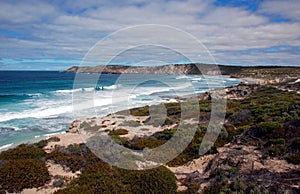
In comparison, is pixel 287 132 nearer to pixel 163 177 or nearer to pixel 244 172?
pixel 244 172

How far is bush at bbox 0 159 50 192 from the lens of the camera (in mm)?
8641

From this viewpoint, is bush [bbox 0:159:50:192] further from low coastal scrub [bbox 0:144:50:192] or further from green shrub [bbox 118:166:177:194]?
green shrub [bbox 118:166:177:194]

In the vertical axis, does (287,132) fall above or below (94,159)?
above

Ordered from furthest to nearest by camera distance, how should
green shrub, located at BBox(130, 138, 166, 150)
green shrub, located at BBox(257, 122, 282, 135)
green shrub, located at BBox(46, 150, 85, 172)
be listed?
green shrub, located at BBox(130, 138, 166, 150)
green shrub, located at BBox(257, 122, 282, 135)
green shrub, located at BBox(46, 150, 85, 172)

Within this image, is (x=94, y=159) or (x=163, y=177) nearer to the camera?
(x=163, y=177)

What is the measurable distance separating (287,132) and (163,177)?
257 inches

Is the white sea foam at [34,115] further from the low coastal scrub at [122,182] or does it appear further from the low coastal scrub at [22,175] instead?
the low coastal scrub at [122,182]

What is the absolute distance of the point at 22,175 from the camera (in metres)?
9.02

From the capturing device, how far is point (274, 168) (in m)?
9.05

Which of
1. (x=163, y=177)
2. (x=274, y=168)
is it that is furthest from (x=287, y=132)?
(x=163, y=177)

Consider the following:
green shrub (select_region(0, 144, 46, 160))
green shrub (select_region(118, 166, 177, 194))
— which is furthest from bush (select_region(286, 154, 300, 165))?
green shrub (select_region(0, 144, 46, 160))

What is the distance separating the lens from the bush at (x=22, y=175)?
8.64m

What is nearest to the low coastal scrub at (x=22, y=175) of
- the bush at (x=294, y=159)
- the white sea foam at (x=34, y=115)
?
the bush at (x=294, y=159)

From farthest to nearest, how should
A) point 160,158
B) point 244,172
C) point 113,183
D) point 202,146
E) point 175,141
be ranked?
point 175,141
point 202,146
point 160,158
point 244,172
point 113,183
